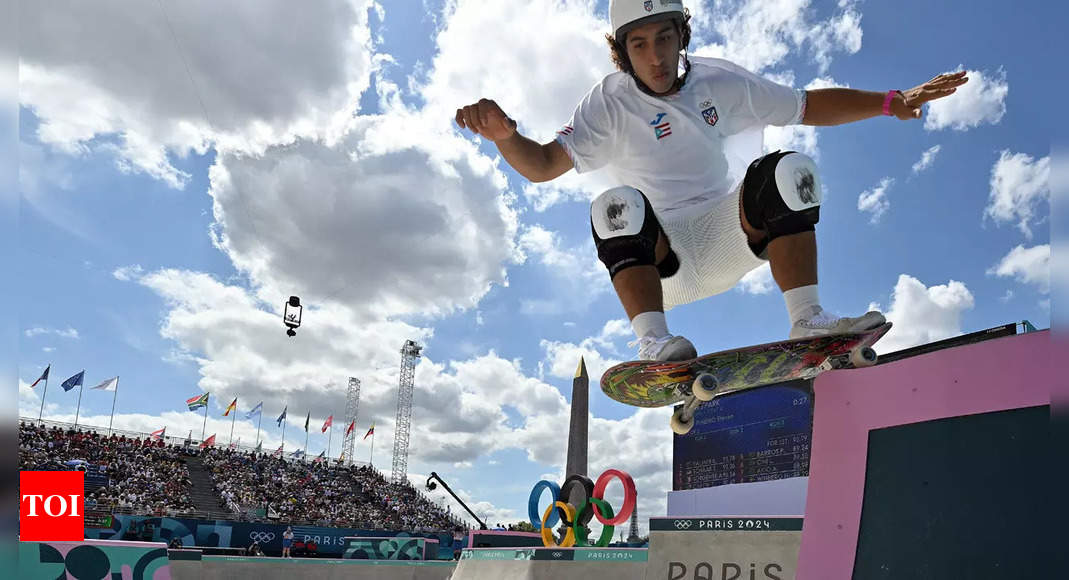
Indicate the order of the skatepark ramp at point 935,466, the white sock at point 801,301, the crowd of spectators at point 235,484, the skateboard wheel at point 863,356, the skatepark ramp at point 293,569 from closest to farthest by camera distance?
the skatepark ramp at point 935,466 → the skateboard wheel at point 863,356 → the white sock at point 801,301 → the skatepark ramp at point 293,569 → the crowd of spectators at point 235,484

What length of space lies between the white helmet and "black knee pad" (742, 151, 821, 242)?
818 mm

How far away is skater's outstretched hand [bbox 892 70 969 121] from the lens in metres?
3.33

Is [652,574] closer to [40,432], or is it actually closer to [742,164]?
[742,164]

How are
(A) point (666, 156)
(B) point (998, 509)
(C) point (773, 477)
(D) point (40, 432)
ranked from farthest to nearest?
(D) point (40, 432) → (C) point (773, 477) → (A) point (666, 156) → (B) point (998, 509)

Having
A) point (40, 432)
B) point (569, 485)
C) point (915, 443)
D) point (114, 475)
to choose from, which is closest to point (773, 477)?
point (569, 485)

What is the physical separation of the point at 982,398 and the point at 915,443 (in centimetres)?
25

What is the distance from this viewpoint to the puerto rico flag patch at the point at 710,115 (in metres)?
3.48

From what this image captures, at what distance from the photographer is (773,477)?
63.6ft

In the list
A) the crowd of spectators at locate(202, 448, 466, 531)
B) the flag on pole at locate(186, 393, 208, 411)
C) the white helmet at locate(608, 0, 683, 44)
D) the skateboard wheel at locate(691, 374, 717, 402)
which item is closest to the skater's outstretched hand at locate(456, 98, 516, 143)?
the white helmet at locate(608, 0, 683, 44)

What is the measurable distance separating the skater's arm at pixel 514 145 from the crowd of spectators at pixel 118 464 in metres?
24.5

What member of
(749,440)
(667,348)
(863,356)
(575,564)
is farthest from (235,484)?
(863,356)

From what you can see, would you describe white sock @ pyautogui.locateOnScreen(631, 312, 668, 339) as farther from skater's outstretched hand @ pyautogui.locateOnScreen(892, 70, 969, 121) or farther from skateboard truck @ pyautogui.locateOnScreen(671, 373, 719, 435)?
skater's outstretched hand @ pyautogui.locateOnScreen(892, 70, 969, 121)

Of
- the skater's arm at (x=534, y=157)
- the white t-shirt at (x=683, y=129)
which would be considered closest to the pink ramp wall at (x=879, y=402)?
the white t-shirt at (x=683, y=129)

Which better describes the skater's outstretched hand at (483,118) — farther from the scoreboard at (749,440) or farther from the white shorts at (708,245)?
the scoreboard at (749,440)
